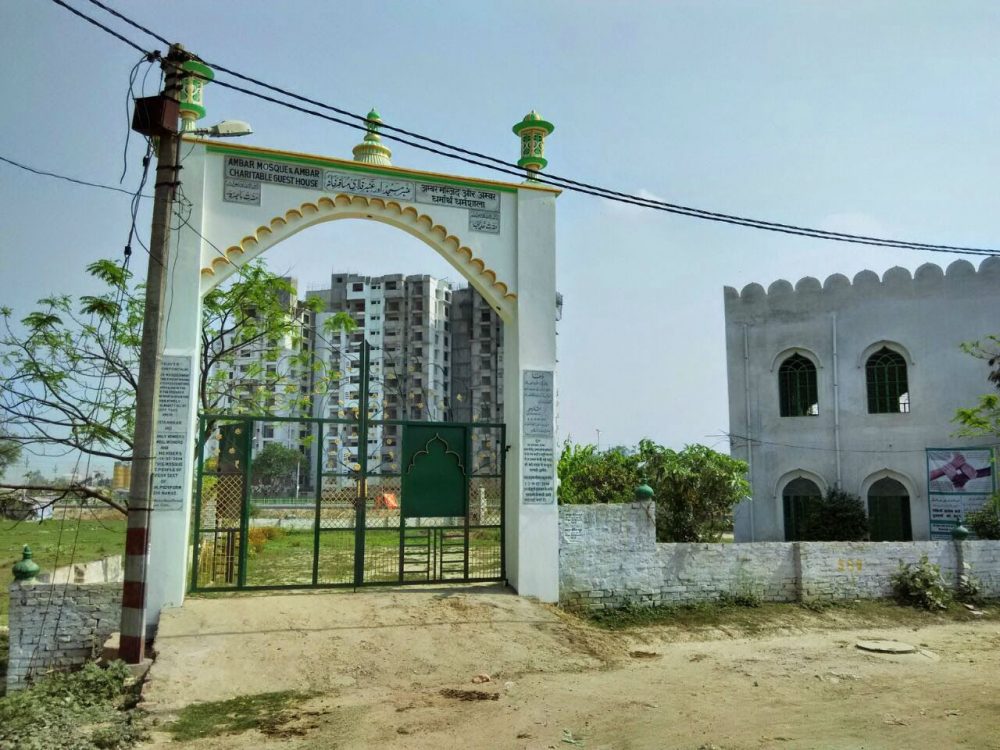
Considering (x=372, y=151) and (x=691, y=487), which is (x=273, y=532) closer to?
(x=691, y=487)

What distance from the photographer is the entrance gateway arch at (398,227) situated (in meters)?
8.66

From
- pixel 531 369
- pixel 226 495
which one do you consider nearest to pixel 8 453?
pixel 226 495

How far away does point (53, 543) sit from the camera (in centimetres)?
2111

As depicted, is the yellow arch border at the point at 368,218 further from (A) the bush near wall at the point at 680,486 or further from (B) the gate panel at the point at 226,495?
(A) the bush near wall at the point at 680,486

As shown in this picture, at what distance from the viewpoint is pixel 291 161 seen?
9.51m

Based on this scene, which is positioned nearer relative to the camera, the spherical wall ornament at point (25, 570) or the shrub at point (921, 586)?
the spherical wall ornament at point (25, 570)

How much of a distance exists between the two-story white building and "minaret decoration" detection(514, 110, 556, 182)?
13078 mm

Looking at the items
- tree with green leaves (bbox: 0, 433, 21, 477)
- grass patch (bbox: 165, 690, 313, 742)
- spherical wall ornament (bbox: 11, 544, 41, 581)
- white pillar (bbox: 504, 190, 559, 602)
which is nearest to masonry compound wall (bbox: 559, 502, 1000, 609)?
white pillar (bbox: 504, 190, 559, 602)

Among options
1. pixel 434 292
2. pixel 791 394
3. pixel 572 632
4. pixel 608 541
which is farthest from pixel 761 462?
pixel 434 292

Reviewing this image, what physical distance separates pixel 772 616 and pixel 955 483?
39.8 feet

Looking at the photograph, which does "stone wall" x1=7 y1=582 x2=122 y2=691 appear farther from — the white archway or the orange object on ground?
the white archway

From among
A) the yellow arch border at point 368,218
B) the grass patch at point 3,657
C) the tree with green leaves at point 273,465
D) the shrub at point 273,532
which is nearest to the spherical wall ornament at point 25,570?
the grass patch at point 3,657

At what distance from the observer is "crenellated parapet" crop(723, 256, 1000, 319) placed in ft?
67.0

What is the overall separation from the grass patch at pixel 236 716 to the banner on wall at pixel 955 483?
58.1 ft
